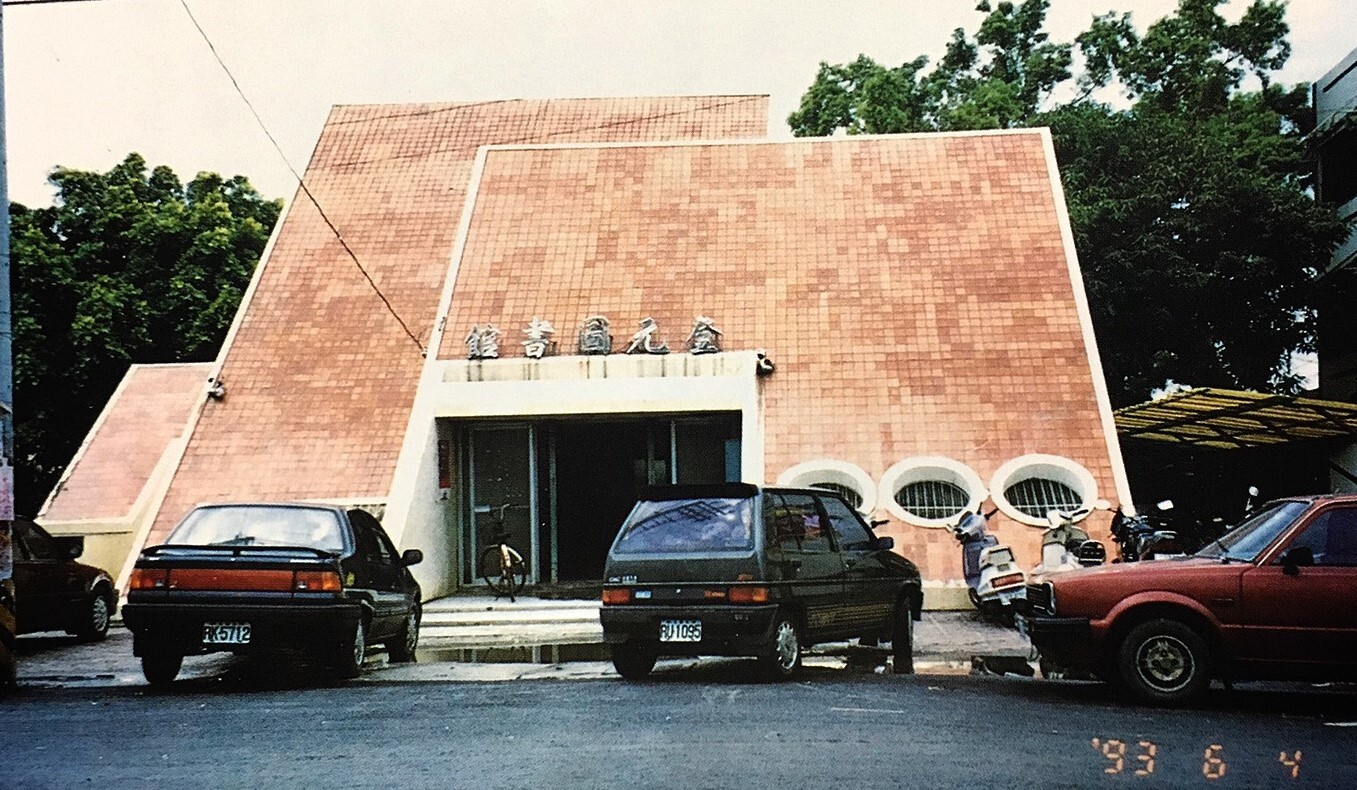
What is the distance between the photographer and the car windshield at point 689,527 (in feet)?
34.7

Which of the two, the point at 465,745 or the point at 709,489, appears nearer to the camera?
the point at 465,745

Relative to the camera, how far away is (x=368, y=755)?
718 centimetres

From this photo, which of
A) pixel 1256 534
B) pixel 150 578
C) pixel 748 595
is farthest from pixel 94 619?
pixel 1256 534

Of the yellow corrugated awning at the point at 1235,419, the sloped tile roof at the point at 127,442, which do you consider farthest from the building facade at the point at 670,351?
the sloped tile roof at the point at 127,442

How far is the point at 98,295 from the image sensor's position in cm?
3131

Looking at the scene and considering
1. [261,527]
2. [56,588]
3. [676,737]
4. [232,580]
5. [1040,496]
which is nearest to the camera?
[676,737]

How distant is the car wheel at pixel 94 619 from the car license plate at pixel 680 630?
7.73m

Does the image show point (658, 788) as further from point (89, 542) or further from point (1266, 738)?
point (89, 542)

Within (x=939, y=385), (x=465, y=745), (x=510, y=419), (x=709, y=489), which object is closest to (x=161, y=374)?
(x=510, y=419)

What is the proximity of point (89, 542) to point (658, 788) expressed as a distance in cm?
1682

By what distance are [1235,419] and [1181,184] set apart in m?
12.4

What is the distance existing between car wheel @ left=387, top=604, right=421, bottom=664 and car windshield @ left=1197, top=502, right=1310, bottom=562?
6.97 meters

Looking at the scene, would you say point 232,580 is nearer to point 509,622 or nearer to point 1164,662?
point 509,622

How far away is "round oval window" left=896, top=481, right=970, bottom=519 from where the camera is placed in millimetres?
18281
